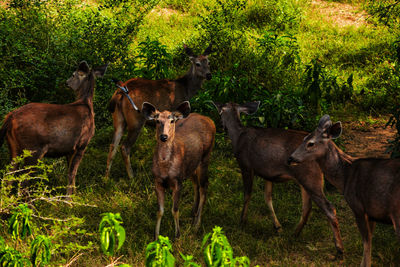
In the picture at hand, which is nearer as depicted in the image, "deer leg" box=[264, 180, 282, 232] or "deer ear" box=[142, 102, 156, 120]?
"deer ear" box=[142, 102, 156, 120]

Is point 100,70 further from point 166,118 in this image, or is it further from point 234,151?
point 234,151

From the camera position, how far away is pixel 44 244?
3881 millimetres

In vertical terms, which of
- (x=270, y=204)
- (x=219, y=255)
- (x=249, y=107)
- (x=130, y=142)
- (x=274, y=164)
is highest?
(x=249, y=107)

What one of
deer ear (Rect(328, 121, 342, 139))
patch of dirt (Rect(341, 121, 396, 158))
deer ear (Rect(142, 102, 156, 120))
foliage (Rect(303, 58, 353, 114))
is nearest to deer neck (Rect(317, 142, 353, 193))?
deer ear (Rect(328, 121, 342, 139))

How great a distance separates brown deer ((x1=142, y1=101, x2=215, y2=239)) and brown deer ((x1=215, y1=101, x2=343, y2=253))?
1.56ft

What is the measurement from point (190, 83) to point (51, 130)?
10.8 ft

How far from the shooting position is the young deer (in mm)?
6988

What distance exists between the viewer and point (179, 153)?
711cm

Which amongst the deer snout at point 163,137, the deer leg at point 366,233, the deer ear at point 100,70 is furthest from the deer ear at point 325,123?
the deer ear at point 100,70

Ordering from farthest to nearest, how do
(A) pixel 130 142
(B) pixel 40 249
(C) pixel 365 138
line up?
(C) pixel 365 138 < (A) pixel 130 142 < (B) pixel 40 249

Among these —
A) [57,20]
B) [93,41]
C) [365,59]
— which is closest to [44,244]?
[93,41]

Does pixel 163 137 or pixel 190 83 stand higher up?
pixel 190 83

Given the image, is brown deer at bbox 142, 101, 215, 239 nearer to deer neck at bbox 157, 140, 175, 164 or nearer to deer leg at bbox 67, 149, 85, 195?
deer neck at bbox 157, 140, 175, 164

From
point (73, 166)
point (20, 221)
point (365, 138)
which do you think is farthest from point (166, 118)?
point (365, 138)
